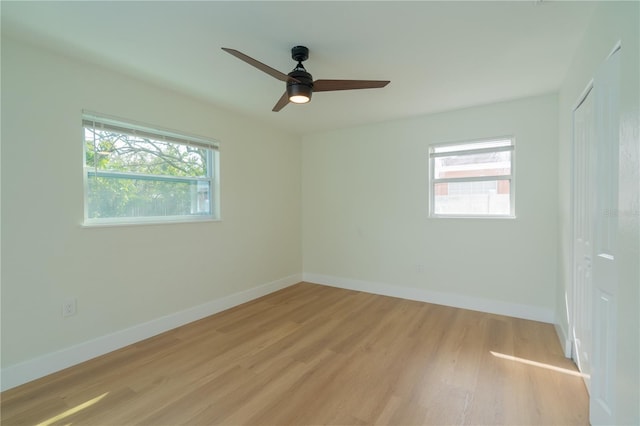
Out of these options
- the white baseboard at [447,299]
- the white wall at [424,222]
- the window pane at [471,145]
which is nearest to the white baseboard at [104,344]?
the white baseboard at [447,299]

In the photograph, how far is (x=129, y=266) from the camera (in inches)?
107

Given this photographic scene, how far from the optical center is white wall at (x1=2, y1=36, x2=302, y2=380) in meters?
2.07

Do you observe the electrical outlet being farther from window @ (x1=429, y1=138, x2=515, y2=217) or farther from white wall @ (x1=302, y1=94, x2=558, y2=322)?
window @ (x1=429, y1=138, x2=515, y2=217)

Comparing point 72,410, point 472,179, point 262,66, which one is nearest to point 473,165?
point 472,179

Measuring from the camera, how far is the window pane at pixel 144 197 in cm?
255

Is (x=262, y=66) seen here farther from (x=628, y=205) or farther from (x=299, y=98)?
(x=628, y=205)

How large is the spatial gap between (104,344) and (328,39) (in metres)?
3.18

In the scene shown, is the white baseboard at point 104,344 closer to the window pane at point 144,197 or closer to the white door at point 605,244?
the window pane at point 144,197

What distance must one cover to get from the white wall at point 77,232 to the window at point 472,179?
2.72 m

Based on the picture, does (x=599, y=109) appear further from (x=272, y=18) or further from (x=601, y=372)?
(x=272, y=18)

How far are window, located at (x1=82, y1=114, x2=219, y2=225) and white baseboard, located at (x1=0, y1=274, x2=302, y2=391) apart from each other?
1.04 meters

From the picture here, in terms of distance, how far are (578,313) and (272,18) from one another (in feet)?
10.2

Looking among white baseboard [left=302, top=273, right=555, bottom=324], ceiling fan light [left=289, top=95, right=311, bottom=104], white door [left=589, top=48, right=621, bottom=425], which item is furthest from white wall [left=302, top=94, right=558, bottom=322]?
ceiling fan light [left=289, top=95, right=311, bottom=104]

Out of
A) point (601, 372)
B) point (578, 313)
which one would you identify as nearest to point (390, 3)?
point (601, 372)
